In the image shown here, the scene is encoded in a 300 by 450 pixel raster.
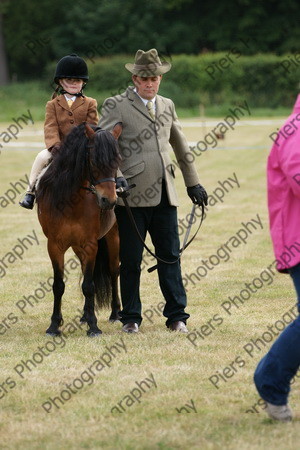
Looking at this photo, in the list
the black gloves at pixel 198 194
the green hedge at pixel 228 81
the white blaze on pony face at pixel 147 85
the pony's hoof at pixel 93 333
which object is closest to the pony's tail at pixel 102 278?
the pony's hoof at pixel 93 333

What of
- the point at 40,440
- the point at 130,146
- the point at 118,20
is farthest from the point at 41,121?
the point at 40,440

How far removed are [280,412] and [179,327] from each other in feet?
8.25

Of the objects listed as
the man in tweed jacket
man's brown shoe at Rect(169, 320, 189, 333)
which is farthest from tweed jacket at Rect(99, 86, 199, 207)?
man's brown shoe at Rect(169, 320, 189, 333)

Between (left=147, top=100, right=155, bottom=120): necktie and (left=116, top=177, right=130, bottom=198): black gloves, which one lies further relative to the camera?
(left=147, top=100, right=155, bottom=120): necktie

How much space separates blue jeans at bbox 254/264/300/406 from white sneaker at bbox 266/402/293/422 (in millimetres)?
27

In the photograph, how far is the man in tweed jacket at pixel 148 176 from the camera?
23.4 ft

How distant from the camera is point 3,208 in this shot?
635 inches

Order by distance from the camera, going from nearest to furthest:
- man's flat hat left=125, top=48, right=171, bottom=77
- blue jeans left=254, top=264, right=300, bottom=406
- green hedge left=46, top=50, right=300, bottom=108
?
blue jeans left=254, top=264, right=300, bottom=406 → man's flat hat left=125, top=48, right=171, bottom=77 → green hedge left=46, top=50, right=300, bottom=108

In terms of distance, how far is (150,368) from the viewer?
6164 millimetres

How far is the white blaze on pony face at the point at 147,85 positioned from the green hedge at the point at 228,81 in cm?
3473

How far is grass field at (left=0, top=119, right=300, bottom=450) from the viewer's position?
4.80 metres

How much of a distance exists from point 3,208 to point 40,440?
38.2ft

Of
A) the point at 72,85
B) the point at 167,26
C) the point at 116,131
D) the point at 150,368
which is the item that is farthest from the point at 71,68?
the point at 167,26

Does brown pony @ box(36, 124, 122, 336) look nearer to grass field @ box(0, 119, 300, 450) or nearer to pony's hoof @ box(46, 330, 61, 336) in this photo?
pony's hoof @ box(46, 330, 61, 336)
